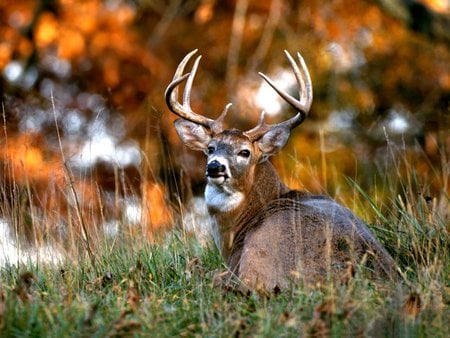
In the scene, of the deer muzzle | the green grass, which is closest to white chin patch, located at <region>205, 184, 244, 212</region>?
the deer muzzle

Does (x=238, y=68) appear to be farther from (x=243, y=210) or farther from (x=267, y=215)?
(x=267, y=215)

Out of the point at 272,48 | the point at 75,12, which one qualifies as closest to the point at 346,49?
the point at 272,48

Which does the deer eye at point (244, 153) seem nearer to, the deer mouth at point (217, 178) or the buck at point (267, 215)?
the buck at point (267, 215)

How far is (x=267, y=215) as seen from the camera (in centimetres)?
680

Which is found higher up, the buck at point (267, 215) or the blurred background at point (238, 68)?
the blurred background at point (238, 68)

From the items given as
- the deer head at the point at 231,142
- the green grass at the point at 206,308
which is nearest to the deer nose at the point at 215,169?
the deer head at the point at 231,142

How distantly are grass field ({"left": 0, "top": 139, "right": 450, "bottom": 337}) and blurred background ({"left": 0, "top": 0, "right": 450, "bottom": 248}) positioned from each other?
6.23 meters

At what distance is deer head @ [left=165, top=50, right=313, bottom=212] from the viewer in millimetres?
6773

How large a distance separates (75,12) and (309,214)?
28.2 ft

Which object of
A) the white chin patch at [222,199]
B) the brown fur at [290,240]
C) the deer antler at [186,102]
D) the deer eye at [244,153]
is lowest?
the brown fur at [290,240]

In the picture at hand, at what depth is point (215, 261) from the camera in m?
6.95

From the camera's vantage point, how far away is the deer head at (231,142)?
677cm

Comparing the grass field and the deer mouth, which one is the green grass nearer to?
the grass field

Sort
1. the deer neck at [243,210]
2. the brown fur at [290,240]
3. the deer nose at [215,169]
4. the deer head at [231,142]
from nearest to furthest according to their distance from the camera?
the brown fur at [290,240]
the deer nose at [215,169]
the deer head at [231,142]
the deer neck at [243,210]
